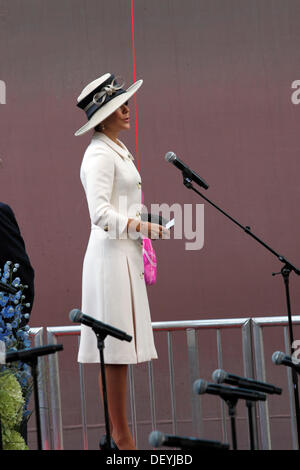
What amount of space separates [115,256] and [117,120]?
481mm

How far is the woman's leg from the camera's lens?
9.16 feet

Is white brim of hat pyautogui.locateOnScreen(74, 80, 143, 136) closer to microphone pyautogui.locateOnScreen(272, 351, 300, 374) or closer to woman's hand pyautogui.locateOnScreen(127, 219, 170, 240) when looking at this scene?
woman's hand pyautogui.locateOnScreen(127, 219, 170, 240)

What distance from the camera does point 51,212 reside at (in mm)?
5145

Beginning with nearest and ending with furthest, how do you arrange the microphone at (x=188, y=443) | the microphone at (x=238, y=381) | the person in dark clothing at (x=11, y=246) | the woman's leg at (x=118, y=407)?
the microphone at (x=188, y=443)
the microphone at (x=238, y=381)
the woman's leg at (x=118, y=407)
the person in dark clothing at (x=11, y=246)

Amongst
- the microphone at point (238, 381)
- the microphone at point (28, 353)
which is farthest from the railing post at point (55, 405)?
the microphone at point (238, 381)

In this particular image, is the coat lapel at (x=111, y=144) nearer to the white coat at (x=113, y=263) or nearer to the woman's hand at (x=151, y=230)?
the white coat at (x=113, y=263)

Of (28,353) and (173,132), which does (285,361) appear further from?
(173,132)

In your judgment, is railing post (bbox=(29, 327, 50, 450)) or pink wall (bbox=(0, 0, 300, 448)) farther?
pink wall (bbox=(0, 0, 300, 448))

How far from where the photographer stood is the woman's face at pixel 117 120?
2.92 metres

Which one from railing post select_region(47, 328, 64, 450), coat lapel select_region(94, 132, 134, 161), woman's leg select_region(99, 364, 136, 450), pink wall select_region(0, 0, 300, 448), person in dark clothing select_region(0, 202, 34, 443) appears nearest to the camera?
woman's leg select_region(99, 364, 136, 450)

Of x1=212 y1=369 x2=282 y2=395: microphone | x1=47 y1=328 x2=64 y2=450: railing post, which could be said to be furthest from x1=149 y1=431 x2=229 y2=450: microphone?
x1=47 y1=328 x2=64 y2=450: railing post
